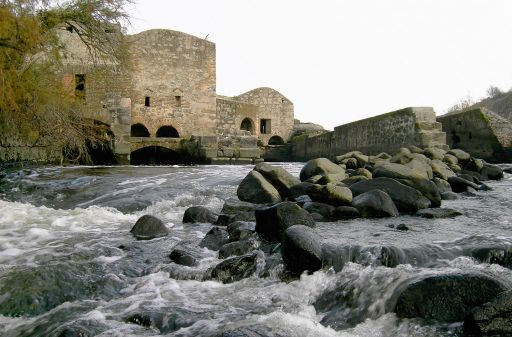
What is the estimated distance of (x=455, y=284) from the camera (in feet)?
9.36

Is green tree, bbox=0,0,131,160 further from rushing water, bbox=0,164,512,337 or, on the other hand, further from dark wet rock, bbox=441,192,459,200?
dark wet rock, bbox=441,192,459,200

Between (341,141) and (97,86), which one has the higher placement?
(97,86)

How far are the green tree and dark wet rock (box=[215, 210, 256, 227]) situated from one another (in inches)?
193

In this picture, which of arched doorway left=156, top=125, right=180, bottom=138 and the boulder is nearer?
the boulder

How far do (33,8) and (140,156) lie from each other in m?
13.6

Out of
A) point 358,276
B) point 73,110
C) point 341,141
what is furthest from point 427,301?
point 341,141

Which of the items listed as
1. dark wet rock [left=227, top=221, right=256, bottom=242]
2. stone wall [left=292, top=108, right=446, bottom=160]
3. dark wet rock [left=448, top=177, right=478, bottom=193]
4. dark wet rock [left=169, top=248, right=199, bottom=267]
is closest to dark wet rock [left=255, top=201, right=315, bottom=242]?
dark wet rock [left=227, top=221, right=256, bottom=242]

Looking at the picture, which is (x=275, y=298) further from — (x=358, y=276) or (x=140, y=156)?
(x=140, y=156)

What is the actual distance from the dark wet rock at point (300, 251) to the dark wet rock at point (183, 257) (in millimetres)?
883

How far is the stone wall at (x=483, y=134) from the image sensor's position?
14.0 metres

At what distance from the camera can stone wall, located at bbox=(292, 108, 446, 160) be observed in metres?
13.1

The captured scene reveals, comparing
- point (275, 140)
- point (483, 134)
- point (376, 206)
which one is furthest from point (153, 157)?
point (376, 206)

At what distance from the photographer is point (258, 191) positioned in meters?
7.10

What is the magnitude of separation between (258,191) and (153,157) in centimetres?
1570
